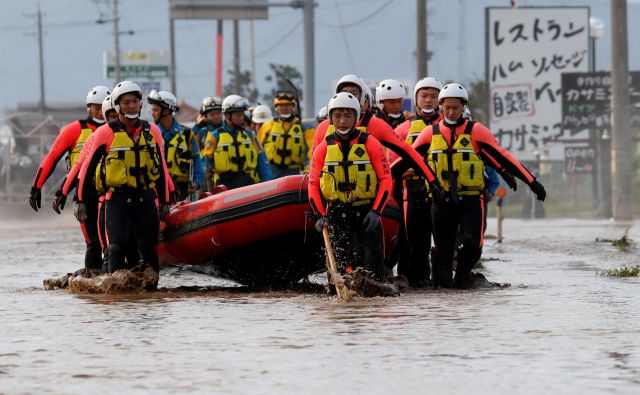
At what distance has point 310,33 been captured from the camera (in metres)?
43.2

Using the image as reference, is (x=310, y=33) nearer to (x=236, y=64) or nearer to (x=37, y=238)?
(x=37, y=238)

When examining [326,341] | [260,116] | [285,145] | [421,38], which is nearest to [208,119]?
[285,145]

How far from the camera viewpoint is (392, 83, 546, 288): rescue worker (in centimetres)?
1316

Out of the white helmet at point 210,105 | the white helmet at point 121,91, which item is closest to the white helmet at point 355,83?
the white helmet at point 121,91

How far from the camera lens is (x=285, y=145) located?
19.1m

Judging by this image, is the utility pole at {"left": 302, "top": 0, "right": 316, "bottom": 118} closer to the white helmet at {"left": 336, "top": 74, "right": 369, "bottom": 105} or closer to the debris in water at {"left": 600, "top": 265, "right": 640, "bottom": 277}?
the debris in water at {"left": 600, "top": 265, "right": 640, "bottom": 277}

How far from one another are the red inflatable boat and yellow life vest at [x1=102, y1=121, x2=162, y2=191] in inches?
25.4

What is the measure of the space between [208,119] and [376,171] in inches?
242

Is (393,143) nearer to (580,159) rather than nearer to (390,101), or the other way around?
(390,101)

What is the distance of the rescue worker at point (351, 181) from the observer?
12.4m

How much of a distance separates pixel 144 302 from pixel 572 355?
461 centimetres

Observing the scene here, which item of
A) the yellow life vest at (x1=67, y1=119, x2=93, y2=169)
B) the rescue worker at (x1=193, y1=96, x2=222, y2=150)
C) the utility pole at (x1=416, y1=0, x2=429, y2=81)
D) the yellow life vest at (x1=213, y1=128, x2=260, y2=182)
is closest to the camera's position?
the yellow life vest at (x1=67, y1=119, x2=93, y2=169)

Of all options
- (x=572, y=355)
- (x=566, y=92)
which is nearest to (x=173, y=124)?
(x=572, y=355)

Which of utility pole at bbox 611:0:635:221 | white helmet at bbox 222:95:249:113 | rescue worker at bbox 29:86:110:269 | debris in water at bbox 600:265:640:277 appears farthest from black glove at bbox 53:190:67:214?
utility pole at bbox 611:0:635:221
